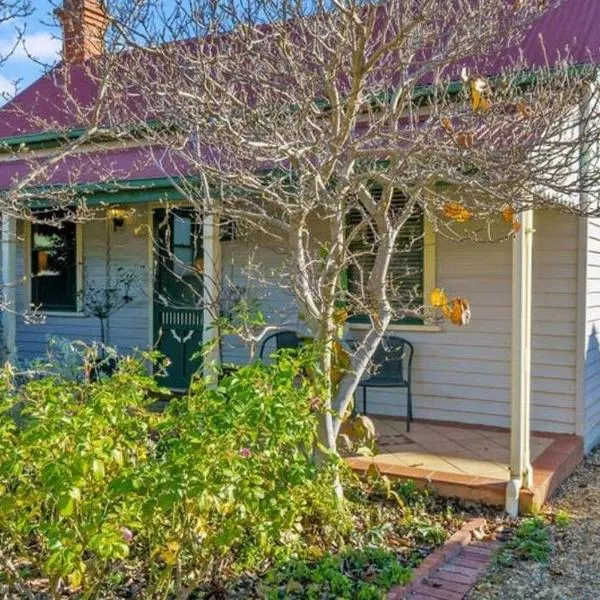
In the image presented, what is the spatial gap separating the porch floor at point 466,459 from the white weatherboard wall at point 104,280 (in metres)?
3.81

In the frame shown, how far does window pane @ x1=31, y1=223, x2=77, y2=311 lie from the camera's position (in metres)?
9.41

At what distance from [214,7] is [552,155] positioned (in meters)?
2.14

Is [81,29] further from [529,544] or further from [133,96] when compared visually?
[529,544]

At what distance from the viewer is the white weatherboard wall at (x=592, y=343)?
20.0ft

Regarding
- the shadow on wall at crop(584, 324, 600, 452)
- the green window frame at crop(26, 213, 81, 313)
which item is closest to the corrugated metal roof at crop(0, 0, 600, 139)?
the shadow on wall at crop(584, 324, 600, 452)

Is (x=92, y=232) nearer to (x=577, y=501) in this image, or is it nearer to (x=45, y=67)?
(x=45, y=67)

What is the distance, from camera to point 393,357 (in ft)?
21.9

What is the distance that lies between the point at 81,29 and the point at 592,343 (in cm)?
519

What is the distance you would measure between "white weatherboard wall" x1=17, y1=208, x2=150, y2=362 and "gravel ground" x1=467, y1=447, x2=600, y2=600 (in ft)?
18.8

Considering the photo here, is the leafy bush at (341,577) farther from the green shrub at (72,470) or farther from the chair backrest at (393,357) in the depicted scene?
the chair backrest at (393,357)

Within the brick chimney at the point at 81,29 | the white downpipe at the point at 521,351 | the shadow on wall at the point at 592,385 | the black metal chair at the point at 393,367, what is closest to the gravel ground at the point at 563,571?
the white downpipe at the point at 521,351

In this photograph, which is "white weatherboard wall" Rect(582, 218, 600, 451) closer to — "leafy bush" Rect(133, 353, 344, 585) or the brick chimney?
"leafy bush" Rect(133, 353, 344, 585)

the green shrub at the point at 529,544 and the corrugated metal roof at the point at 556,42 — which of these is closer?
the green shrub at the point at 529,544

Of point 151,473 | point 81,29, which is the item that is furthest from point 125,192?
point 151,473
